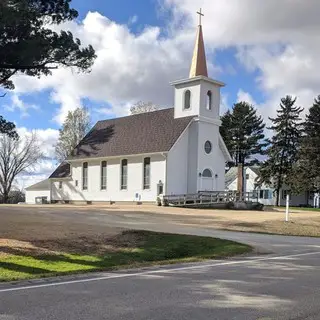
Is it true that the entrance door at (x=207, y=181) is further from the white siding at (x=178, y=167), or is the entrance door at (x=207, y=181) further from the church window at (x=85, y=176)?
the church window at (x=85, y=176)

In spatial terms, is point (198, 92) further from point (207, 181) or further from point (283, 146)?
point (283, 146)

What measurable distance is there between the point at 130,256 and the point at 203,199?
2934 cm

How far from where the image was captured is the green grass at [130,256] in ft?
37.1

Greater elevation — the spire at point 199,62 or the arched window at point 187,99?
the spire at point 199,62

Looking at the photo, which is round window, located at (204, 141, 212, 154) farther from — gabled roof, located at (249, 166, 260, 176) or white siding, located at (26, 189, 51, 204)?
gabled roof, located at (249, 166, 260, 176)

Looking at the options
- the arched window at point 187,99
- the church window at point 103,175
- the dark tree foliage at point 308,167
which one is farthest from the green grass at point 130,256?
the dark tree foliage at point 308,167

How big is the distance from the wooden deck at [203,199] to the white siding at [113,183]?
105 inches

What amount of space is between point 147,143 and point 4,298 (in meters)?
39.2

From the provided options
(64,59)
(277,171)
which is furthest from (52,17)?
(277,171)

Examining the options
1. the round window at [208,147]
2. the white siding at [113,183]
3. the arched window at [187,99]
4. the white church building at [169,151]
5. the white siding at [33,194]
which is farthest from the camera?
the white siding at [33,194]

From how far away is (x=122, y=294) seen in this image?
8117 mm

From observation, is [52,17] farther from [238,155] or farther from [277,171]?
[238,155]

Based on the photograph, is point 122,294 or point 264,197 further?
point 264,197

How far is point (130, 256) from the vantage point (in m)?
14.2
